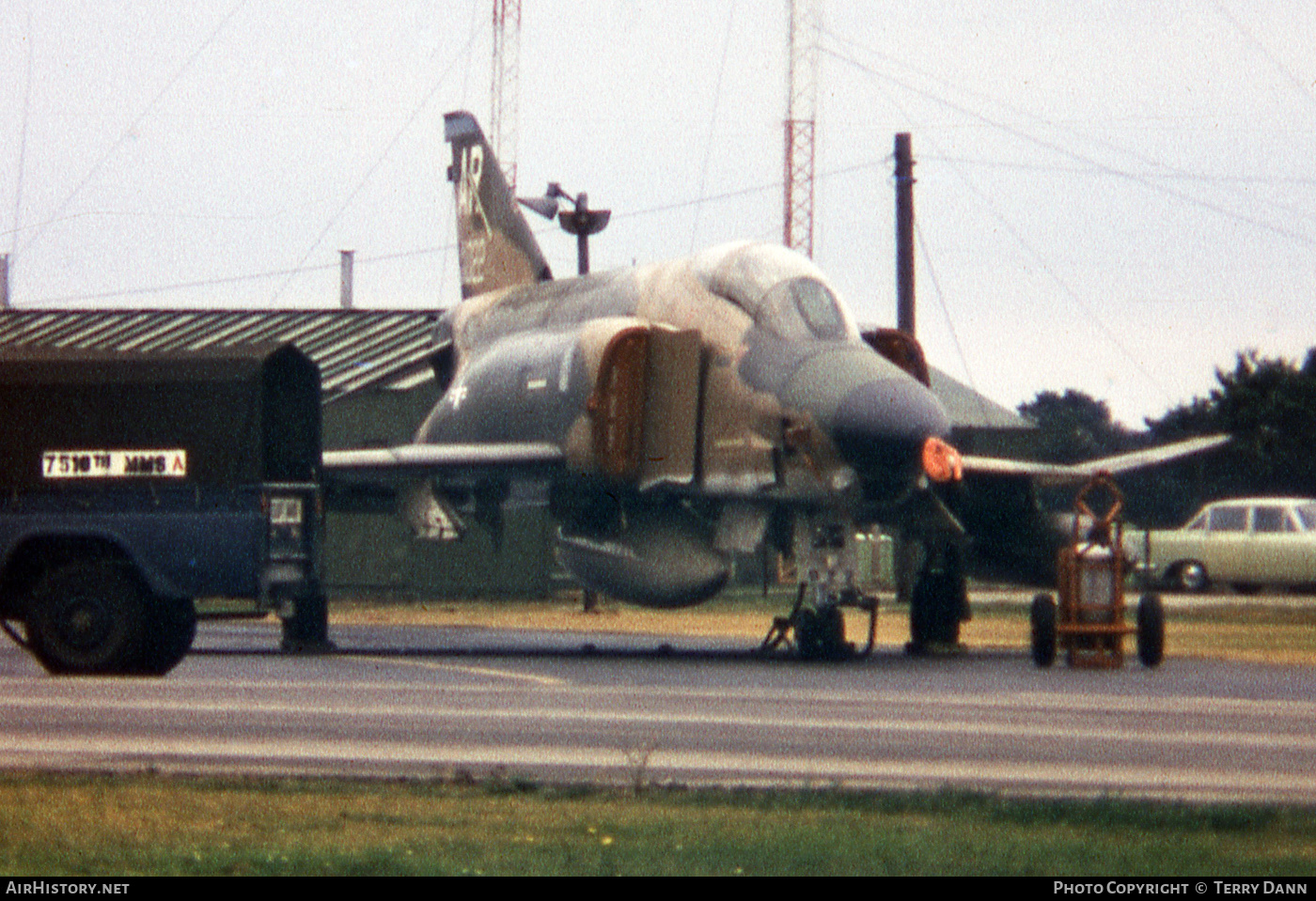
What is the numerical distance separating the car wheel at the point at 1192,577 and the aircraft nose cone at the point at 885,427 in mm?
26128

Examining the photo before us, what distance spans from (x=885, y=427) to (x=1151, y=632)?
3330mm

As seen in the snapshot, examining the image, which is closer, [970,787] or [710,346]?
[970,787]

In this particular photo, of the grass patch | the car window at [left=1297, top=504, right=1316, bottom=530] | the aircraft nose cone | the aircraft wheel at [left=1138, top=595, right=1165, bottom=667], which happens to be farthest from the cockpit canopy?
the car window at [left=1297, top=504, right=1316, bottom=530]

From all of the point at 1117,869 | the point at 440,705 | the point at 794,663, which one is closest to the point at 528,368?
the point at 794,663

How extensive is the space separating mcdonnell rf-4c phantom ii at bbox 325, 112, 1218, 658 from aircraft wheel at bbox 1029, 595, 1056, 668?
58.5 inches

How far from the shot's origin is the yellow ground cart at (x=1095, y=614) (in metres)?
22.2

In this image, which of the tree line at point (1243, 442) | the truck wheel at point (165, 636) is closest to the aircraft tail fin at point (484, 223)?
the truck wheel at point (165, 636)

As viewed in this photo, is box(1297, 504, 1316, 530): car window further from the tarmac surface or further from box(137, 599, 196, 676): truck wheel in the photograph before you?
box(137, 599, 196, 676): truck wheel

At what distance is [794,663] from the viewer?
2261 centimetres

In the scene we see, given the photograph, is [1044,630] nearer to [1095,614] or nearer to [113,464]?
[1095,614]

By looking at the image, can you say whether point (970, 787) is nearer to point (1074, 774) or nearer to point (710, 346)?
point (1074, 774)

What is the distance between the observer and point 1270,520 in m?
45.6

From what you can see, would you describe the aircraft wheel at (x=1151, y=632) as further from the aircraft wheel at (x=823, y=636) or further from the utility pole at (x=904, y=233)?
the utility pole at (x=904, y=233)
